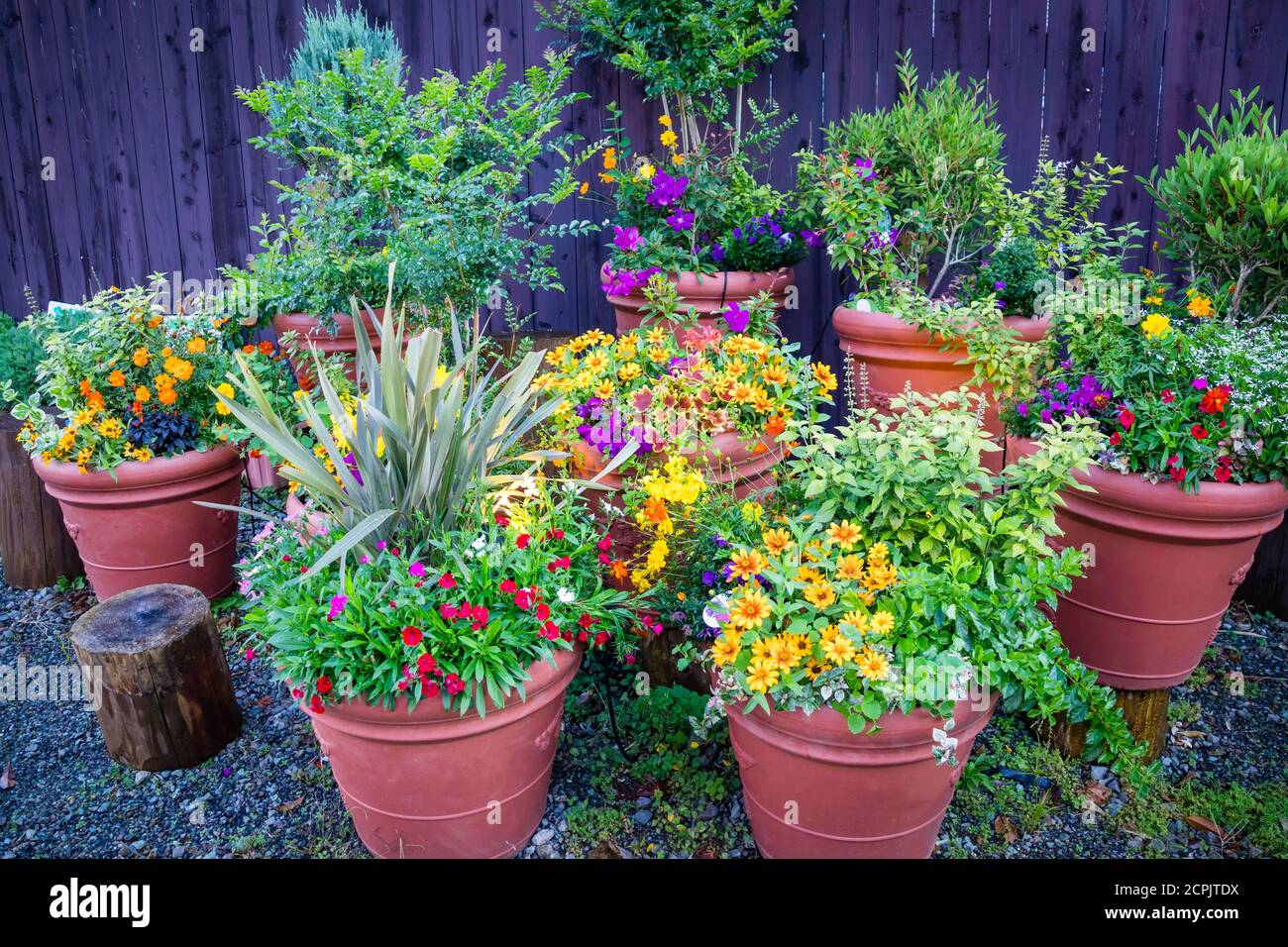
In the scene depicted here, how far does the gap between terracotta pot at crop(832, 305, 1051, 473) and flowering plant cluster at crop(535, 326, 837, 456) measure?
19.4 inches

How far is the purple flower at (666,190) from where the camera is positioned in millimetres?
3111

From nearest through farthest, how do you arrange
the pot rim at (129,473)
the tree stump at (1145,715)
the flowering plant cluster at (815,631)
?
the flowering plant cluster at (815,631)
the tree stump at (1145,715)
the pot rim at (129,473)

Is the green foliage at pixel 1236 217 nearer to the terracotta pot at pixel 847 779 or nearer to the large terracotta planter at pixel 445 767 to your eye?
the terracotta pot at pixel 847 779

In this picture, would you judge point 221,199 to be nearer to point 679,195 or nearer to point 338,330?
point 338,330

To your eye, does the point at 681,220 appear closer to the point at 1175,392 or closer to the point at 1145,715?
the point at 1175,392

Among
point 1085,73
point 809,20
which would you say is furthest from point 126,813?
point 1085,73

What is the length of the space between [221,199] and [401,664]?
132 inches

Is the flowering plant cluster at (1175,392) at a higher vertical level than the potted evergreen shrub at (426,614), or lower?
higher

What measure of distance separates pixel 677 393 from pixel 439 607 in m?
0.81

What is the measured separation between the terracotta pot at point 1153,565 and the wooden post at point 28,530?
3211 millimetres

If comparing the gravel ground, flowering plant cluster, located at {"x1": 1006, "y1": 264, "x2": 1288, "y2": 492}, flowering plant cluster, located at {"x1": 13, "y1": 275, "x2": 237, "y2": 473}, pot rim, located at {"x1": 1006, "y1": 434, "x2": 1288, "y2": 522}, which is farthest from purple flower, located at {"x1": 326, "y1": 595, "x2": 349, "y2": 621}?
pot rim, located at {"x1": 1006, "y1": 434, "x2": 1288, "y2": 522}

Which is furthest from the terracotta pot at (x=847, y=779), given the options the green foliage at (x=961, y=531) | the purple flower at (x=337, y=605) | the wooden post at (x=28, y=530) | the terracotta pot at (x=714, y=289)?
the wooden post at (x=28, y=530)

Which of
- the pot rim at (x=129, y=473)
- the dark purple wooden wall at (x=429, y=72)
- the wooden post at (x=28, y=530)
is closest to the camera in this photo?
the pot rim at (x=129, y=473)

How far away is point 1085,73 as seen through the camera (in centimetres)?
308
